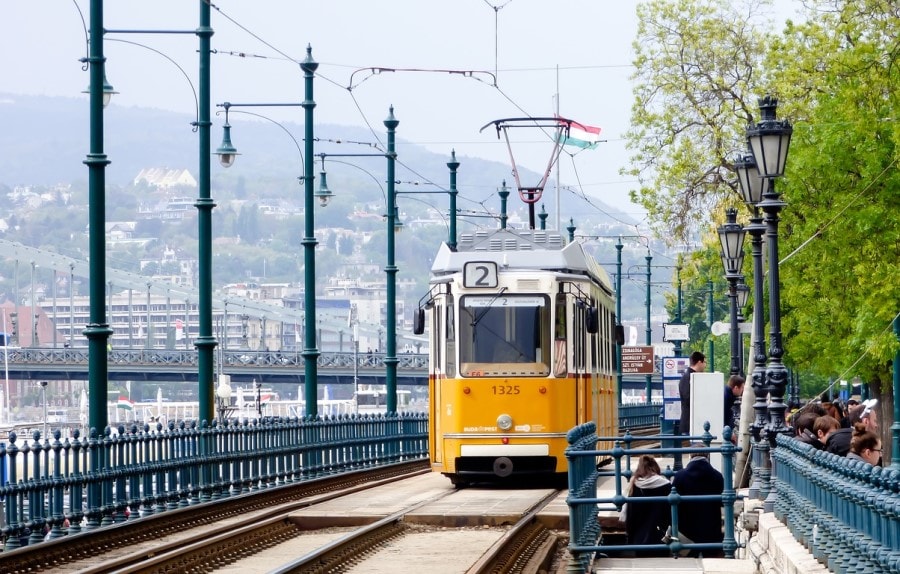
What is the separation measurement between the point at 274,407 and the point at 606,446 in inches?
5375

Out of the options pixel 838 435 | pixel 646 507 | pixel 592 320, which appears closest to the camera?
pixel 838 435

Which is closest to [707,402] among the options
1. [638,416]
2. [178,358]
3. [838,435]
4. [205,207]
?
[838,435]

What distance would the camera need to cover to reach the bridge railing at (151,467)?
1648 cm

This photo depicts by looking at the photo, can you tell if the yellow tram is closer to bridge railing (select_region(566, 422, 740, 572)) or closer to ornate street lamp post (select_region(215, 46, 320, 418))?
ornate street lamp post (select_region(215, 46, 320, 418))

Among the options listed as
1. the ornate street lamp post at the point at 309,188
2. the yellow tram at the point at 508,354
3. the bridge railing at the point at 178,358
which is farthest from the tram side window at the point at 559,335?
the bridge railing at the point at 178,358

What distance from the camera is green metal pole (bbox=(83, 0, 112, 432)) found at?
63.9 ft

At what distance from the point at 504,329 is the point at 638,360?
73.1ft

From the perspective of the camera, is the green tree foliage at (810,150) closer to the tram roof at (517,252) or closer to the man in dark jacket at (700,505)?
the tram roof at (517,252)

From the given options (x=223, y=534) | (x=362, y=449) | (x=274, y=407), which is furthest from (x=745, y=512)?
(x=274, y=407)

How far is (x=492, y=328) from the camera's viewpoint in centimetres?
2361

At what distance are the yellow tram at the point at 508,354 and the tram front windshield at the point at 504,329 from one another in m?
0.01

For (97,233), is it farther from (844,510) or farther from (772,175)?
(844,510)

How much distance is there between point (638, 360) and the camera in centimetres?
4544

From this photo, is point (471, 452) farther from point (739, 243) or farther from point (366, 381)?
point (366, 381)
